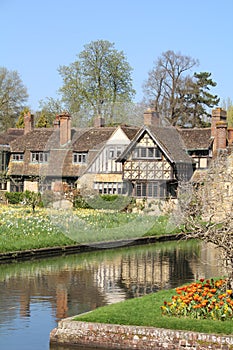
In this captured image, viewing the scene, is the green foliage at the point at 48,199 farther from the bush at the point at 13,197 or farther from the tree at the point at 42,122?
the tree at the point at 42,122

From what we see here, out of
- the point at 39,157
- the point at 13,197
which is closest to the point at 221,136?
the point at 39,157

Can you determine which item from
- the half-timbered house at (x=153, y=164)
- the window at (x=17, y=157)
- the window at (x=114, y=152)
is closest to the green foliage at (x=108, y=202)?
the half-timbered house at (x=153, y=164)

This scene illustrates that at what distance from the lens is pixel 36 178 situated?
5284 centimetres

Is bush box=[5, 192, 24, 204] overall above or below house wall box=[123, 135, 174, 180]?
below

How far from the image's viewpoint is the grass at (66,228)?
29484 mm

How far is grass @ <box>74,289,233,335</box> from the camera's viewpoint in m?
14.2

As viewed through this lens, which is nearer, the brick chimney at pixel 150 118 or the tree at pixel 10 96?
the brick chimney at pixel 150 118

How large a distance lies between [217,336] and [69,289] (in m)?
8.12

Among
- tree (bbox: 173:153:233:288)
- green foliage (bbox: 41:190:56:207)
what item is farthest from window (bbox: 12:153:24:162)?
tree (bbox: 173:153:233:288)

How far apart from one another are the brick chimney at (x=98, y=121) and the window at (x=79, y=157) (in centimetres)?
223

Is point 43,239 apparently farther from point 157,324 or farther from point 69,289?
point 157,324

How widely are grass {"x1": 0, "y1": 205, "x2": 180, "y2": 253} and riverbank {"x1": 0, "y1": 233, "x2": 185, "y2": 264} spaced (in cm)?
33

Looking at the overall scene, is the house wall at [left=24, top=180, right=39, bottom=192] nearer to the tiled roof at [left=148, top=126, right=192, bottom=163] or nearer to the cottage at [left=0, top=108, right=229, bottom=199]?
the cottage at [left=0, top=108, right=229, bottom=199]

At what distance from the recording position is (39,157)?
54.2 m
